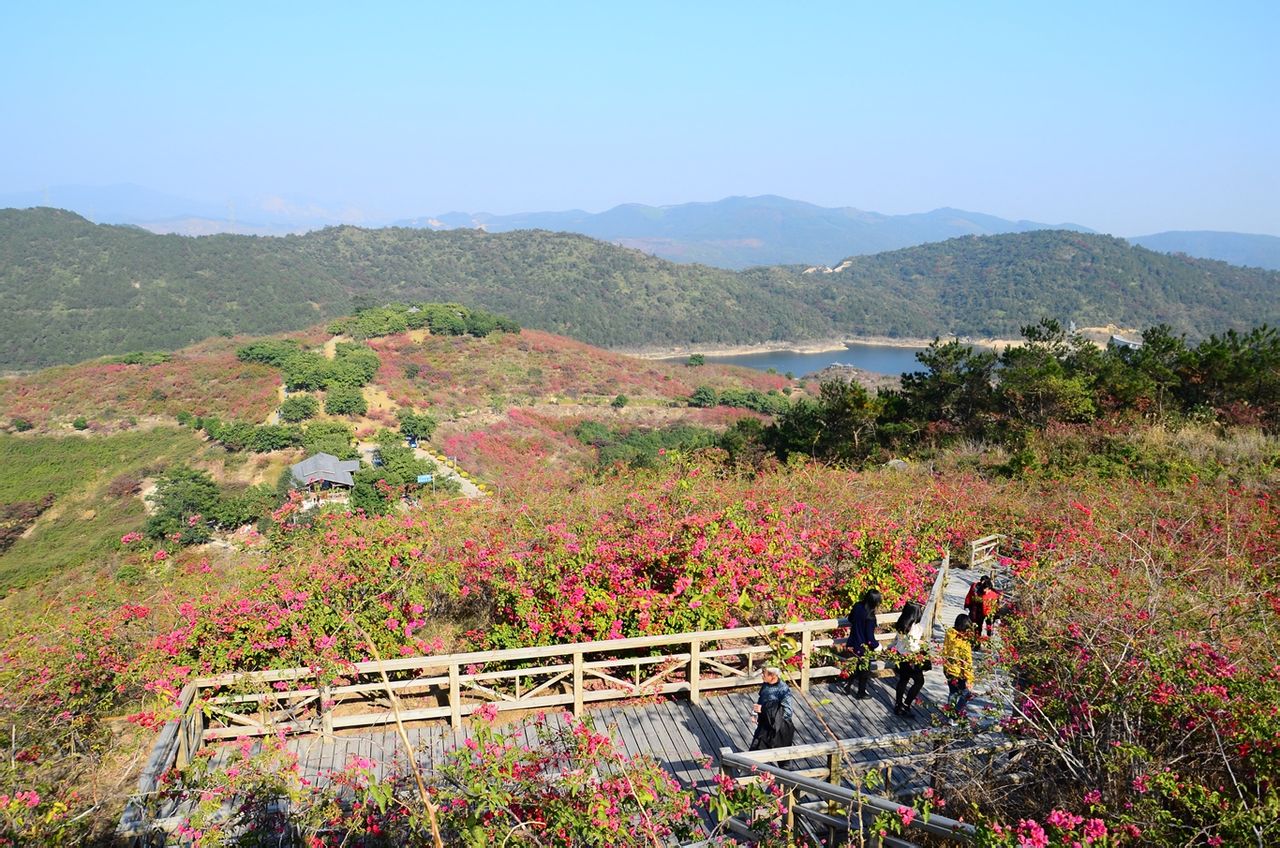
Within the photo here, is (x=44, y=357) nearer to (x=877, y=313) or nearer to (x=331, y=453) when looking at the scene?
(x=331, y=453)

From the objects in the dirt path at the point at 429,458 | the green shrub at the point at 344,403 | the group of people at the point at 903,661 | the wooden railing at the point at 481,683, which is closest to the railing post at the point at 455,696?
the wooden railing at the point at 481,683

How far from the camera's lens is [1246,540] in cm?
855

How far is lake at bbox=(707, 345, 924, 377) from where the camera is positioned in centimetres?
10362

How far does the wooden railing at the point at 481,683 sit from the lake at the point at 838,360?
9142 centimetres

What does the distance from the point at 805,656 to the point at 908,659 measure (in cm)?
115

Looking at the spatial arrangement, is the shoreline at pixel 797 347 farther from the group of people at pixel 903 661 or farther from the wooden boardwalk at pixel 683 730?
the wooden boardwalk at pixel 683 730

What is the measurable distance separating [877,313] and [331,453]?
123093 millimetres

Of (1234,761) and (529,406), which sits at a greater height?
(1234,761)

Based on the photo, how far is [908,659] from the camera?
6238mm

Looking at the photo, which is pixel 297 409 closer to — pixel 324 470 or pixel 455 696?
pixel 324 470

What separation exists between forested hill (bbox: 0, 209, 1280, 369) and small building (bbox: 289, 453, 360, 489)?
61.1m

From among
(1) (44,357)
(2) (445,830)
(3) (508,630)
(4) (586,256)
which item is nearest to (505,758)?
(2) (445,830)

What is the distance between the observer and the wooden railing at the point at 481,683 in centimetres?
604

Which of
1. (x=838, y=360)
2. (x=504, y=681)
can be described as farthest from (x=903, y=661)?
(x=838, y=360)
